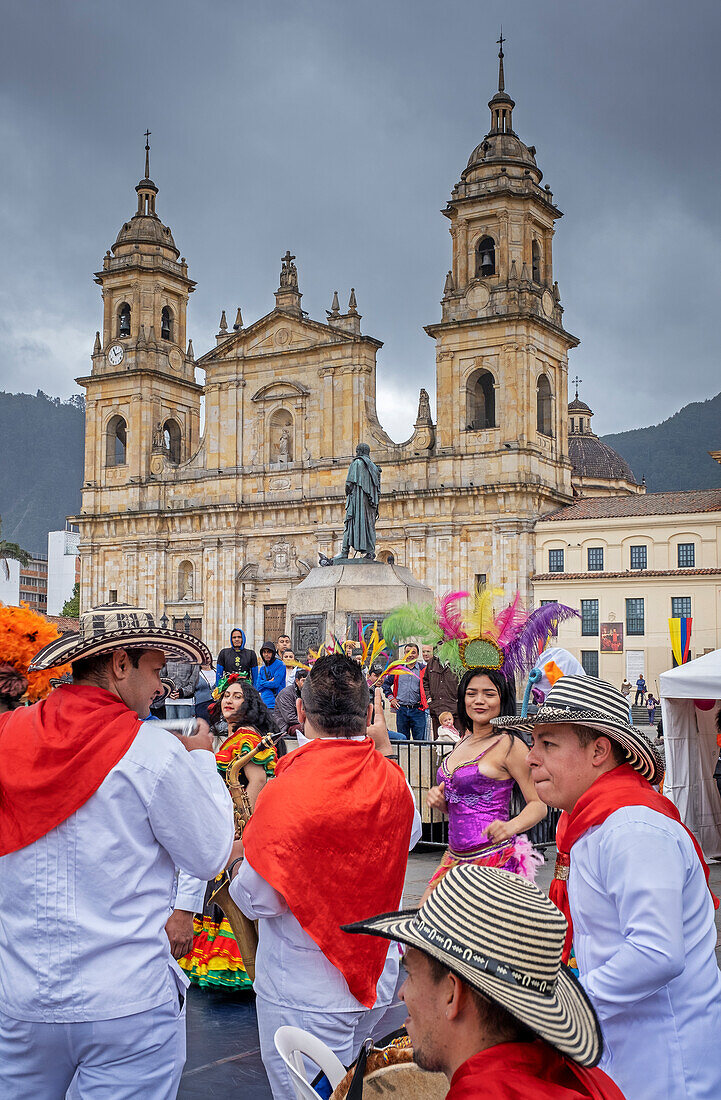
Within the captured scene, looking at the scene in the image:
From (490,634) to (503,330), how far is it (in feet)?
112

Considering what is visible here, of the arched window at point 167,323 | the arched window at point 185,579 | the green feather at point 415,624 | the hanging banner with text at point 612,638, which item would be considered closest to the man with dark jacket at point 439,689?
the green feather at point 415,624

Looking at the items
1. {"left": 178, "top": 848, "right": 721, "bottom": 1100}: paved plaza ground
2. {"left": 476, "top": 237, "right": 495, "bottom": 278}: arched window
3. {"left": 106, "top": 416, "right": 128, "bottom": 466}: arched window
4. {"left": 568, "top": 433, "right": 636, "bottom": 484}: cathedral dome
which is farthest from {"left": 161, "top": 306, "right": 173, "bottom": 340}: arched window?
{"left": 178, "top": 848, "right": 721, "bottom": 1100}: paved plaza ground

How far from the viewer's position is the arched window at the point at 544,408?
134 ft

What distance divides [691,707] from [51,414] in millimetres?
159494

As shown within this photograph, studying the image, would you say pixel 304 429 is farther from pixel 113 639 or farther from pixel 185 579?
pixel 113 639

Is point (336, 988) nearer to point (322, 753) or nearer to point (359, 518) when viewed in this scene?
point (322, 753)

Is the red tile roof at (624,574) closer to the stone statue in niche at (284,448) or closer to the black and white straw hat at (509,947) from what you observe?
the stone statue in niche at (284,448)

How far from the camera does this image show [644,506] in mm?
37875

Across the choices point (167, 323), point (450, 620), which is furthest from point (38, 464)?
point (450, 620)

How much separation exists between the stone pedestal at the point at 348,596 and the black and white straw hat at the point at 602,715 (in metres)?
14.7

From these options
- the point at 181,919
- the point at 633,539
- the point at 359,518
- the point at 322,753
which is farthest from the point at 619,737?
the point at 633,539

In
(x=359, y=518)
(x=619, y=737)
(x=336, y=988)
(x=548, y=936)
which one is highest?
(x=359, y=518)

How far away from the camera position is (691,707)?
972 centimetres

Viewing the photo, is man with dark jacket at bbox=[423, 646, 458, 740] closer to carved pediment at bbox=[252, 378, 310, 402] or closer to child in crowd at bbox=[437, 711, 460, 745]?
child in crowd at bbox=[437, 711, 460, 745]
